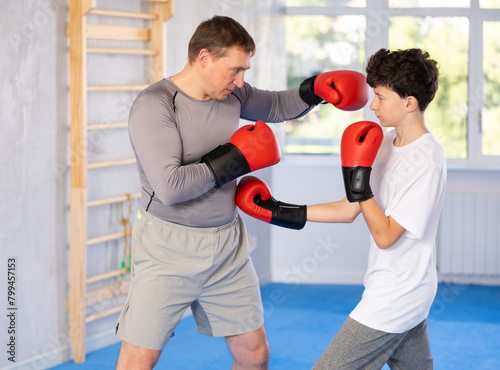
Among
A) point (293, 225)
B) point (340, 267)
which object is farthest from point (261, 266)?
point (293, 225)

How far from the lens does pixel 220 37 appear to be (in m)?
2.11

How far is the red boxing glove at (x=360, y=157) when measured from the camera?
1959mm

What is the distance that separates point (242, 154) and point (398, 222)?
555mm

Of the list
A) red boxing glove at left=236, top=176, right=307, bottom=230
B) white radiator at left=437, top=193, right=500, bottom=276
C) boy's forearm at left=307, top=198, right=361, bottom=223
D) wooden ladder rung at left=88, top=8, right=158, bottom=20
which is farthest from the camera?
white radiator at left=437, top=193, right=500, bottom=276

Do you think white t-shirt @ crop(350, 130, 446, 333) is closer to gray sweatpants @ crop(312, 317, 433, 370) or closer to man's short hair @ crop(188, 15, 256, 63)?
gray sweatpants @ crop(312, 317, 433, 370)

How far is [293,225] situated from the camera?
2.35 meters

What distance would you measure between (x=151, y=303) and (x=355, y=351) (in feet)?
2.22

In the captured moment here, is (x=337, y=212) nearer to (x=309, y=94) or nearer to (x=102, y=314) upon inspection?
(x=309, y=94)

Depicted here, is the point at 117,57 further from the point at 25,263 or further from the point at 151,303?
the point at 151,303

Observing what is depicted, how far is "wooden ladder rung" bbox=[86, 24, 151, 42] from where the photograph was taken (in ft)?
10.9

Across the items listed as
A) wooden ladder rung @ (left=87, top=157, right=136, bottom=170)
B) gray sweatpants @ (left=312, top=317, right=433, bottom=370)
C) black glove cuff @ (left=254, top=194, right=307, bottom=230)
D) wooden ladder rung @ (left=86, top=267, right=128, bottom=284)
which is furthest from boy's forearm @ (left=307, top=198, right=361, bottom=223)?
wooden ladder rung @ (left=86, top=267, right=128, bottom=284)

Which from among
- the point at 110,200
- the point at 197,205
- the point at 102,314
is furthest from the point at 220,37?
the point at 102,314

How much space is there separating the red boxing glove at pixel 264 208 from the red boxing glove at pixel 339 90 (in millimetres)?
447

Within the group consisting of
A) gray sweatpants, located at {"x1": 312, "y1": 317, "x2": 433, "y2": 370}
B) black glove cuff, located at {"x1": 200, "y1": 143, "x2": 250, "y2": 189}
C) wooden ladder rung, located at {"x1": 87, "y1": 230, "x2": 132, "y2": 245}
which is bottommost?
gray sweatpants, located at {"x1": 312, "y1": 317, "x2": 433, "y2": 370}
